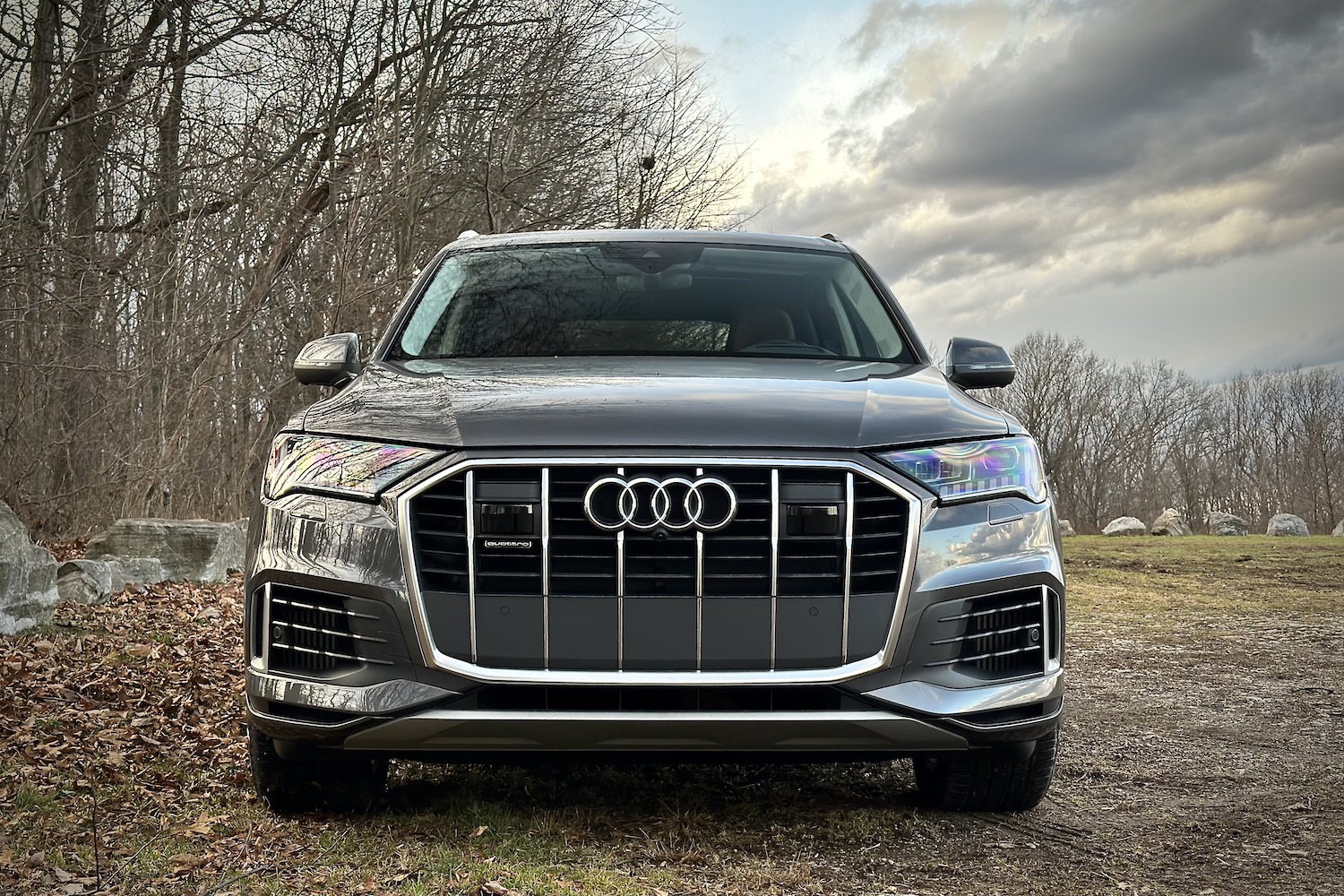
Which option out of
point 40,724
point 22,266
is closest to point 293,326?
point 22,266

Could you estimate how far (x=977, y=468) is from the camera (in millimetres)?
3359

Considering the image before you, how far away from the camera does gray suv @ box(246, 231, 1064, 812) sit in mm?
3094

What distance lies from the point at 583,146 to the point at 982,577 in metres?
17.5

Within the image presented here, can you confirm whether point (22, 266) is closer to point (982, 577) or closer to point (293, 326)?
point (293, 326)

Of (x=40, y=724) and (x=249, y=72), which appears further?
(x=249, y=72)

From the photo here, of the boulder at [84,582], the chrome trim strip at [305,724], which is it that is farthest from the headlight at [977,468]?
the boulder at [84,582]

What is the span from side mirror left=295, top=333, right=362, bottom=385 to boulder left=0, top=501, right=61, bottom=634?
11.8ft

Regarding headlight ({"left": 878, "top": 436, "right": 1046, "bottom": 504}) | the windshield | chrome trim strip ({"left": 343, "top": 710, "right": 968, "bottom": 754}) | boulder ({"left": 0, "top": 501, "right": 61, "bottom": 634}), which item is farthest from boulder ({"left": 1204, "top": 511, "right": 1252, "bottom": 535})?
chrome trim strip ({"left": 343, "top": 710, "right": 968, "bottom": 754})

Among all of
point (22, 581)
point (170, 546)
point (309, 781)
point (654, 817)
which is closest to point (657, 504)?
point (654, 817)

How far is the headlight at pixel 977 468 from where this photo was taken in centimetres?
326

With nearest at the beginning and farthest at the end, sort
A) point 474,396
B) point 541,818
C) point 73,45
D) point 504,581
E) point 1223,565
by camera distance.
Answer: point 504,581 → point 474,396 → point 541,818 → point 73,45 → point 1223,565

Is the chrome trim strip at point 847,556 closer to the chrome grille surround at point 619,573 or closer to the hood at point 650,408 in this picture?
the chrome grille surround at point 619,573

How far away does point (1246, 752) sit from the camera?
4.95 m

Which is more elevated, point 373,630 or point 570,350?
point 570,350
